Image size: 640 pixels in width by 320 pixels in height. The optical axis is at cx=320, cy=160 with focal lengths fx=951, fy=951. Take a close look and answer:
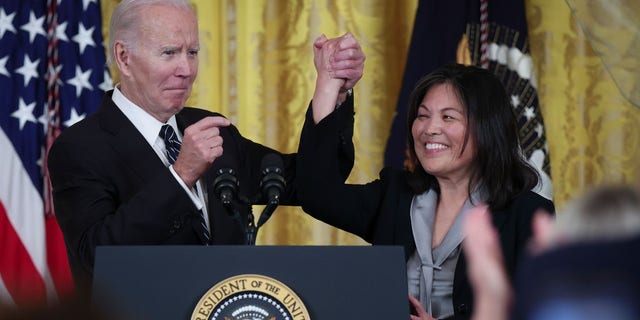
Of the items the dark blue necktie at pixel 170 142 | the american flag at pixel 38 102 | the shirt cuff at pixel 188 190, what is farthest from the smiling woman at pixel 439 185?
the american flag at pixel 38 102

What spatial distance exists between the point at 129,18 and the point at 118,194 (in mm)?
515

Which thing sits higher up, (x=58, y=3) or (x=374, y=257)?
(x=58, y=3)

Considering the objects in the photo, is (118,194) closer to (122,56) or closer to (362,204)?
(122,56)

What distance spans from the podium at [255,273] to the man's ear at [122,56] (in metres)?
0.91

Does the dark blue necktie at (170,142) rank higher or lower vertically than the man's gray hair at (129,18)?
lower

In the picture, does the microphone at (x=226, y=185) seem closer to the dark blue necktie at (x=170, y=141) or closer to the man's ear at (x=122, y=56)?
the dark blue necktie at (x=170, y=141)

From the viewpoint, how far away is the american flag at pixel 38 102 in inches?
172

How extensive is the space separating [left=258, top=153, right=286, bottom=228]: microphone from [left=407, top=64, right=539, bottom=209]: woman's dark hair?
850mm

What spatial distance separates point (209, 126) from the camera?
7.37 ft

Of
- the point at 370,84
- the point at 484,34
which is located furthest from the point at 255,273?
the point at 370,84

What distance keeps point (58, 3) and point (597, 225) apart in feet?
14.0

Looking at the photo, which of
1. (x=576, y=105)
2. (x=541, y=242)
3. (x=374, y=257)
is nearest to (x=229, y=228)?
(x=374, y=257)

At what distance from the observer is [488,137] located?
9.11 ft

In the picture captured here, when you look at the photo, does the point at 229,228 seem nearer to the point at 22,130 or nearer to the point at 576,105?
the point at 22,130
